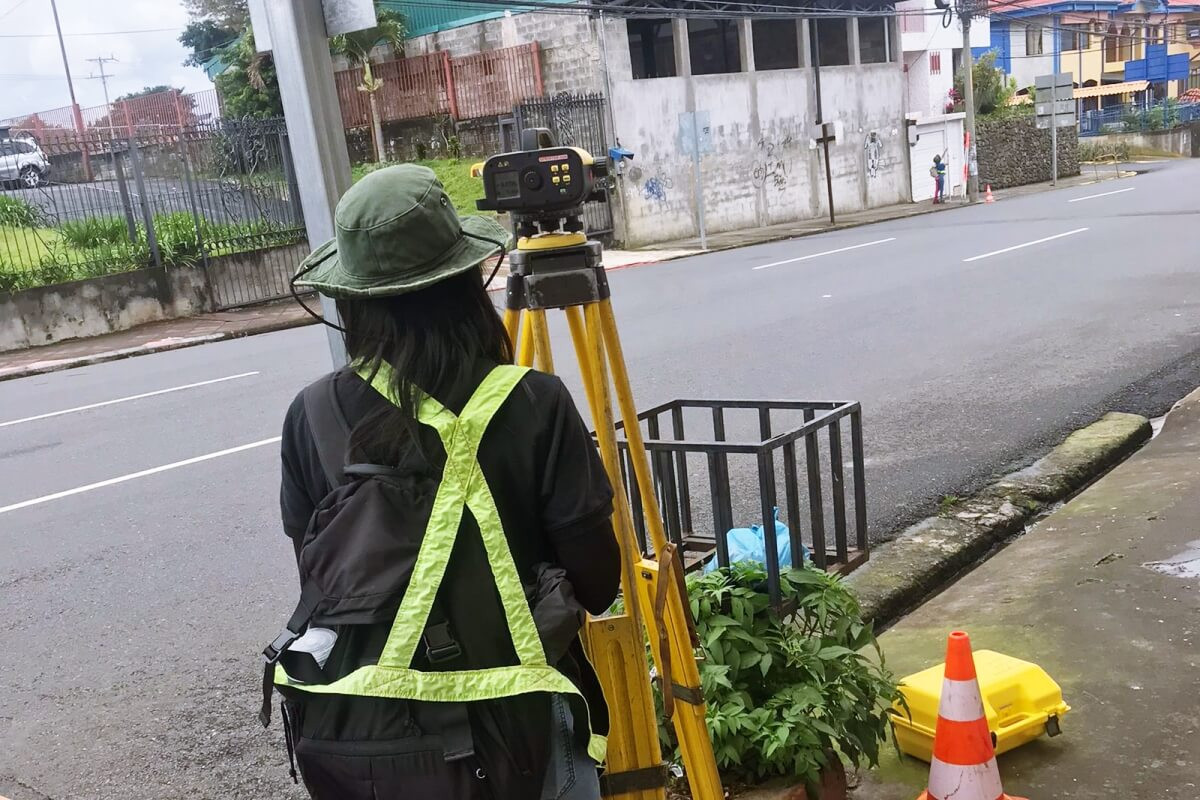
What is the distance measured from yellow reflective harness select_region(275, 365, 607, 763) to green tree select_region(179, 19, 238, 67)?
3708 cm

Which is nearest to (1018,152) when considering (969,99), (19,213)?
(969,99)

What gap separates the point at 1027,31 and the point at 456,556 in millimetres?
51932

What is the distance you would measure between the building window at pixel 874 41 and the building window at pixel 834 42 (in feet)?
3.17

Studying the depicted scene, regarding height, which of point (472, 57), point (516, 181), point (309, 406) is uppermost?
point (472, 57)

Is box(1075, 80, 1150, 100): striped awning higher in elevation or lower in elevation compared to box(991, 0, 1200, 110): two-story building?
lower

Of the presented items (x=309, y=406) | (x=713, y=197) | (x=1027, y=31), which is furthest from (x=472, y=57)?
(x=1027, y=31)

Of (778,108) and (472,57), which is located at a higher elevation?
(472,57)

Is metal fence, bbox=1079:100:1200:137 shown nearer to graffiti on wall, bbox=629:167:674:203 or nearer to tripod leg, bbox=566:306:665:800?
graffiti on wall, bbox=629:167:674:203

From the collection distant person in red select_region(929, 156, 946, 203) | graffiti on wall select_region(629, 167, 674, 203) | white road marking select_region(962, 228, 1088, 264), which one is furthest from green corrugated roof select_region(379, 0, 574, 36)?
distant person in red select_region(929, 156, 946, 203)

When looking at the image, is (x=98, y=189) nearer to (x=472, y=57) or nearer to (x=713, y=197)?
(x=472, y=57)

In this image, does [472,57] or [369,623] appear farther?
[472,57]

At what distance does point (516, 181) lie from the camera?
202 cm

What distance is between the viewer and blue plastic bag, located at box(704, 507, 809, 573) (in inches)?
121

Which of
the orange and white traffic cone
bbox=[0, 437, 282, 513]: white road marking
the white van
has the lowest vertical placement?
bbox=[0, 437, 282, 513]: white road marking
